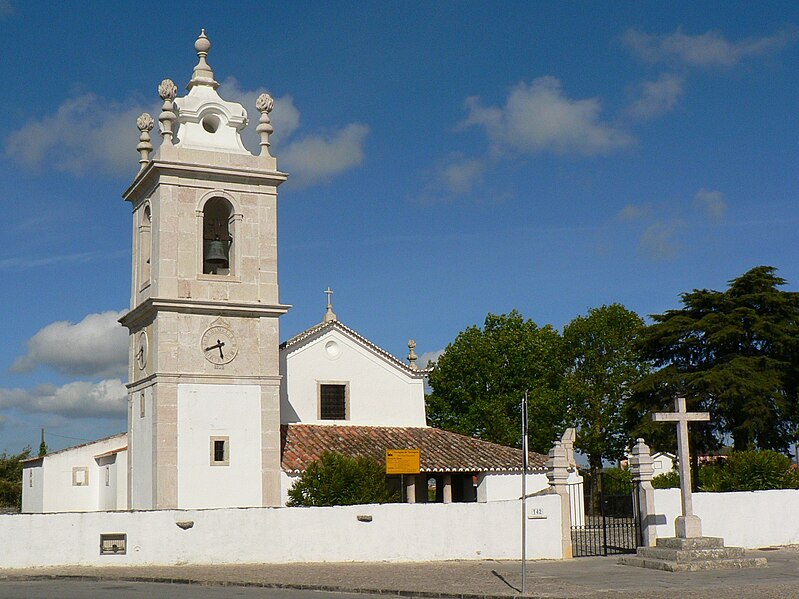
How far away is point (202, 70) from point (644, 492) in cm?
1708

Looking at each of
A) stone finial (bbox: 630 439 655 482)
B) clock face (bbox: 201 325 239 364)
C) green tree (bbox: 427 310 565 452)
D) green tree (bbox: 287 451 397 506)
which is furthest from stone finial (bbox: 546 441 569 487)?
green tree (bbox: 427 310 565 452)

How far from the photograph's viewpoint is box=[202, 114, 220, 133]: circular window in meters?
28.1

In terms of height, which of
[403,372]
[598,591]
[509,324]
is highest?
[509,324]

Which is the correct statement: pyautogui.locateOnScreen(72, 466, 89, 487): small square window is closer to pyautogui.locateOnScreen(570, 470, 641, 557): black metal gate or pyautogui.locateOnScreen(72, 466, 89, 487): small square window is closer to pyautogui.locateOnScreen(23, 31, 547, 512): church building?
pyautogui.locateOnScreen(23, 31, 547, 512): church building

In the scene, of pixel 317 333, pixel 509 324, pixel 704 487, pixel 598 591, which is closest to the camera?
pixel 598 591

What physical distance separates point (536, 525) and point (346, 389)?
14.1 meters

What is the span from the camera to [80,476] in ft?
127

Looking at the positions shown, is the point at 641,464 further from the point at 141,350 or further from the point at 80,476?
the point at 80,476

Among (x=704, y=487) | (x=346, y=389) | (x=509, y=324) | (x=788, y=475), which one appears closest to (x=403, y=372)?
(x=346, y=389)

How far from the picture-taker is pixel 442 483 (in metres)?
36.4

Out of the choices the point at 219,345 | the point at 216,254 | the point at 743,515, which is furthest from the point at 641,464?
the point at 216,254

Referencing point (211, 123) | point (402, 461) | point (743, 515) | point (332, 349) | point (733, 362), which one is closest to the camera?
point (743, 515)

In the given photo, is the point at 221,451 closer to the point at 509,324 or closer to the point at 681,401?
the point at 681,401

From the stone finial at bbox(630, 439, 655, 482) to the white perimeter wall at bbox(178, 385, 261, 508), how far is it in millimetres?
9877
